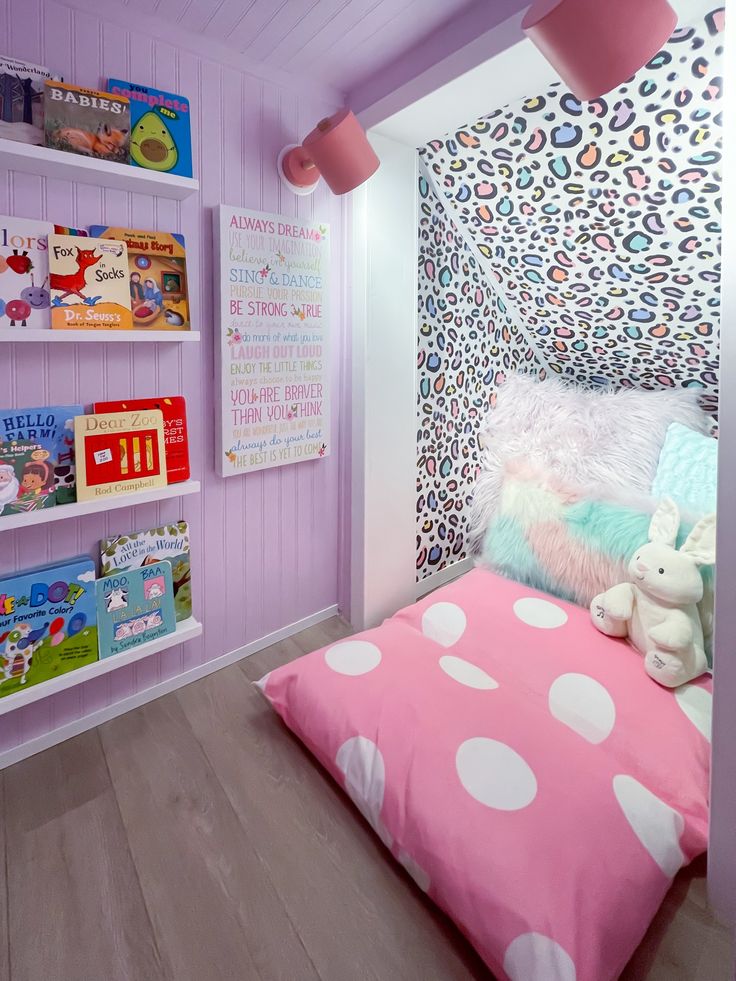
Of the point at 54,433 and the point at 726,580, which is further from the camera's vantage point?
the point at 54,433

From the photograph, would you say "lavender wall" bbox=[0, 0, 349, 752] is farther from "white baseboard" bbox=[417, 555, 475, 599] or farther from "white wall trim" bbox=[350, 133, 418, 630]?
"white baseboard" bbox=[417, 555, 475, 599]

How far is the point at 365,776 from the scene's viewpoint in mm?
1289

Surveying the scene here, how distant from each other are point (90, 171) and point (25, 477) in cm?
69

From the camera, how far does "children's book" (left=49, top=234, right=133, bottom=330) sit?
4.36ft

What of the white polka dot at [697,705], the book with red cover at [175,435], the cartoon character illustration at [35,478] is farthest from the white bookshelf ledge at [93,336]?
the white polka dot at [697,705]

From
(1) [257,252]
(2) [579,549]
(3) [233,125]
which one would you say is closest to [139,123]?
(3) [233,125]

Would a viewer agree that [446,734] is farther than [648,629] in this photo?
No

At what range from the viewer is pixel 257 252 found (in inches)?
66.0

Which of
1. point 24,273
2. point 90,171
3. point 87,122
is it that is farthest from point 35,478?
point 87,122

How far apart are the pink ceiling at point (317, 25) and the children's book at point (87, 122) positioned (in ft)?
0.83

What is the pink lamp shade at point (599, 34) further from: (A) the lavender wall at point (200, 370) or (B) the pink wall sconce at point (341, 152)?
(A) the lavender wall at point (200, 370)

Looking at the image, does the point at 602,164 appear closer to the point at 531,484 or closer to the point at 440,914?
the point at 531,484

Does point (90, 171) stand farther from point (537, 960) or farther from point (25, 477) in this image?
point (537, 960)

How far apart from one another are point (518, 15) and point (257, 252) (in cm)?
83
